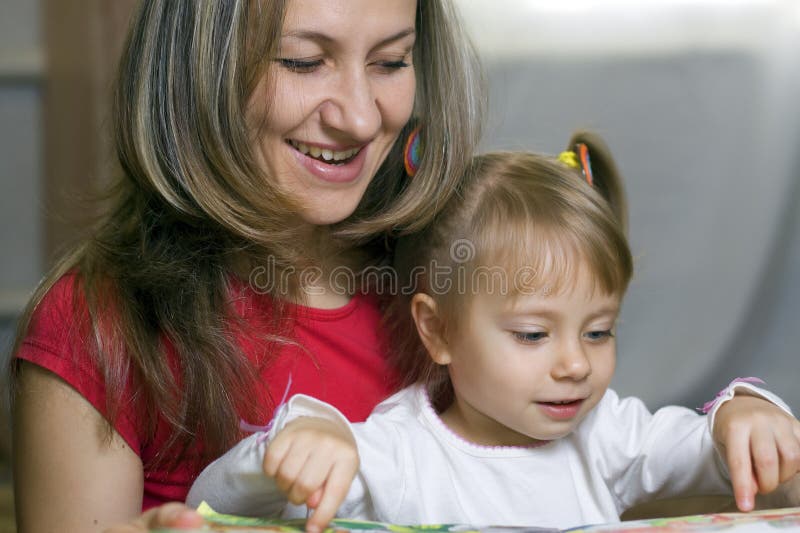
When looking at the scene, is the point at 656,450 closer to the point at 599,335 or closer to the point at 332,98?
the point at 599,335

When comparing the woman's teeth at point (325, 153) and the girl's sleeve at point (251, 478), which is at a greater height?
the woman's teeth at point (325, 153)

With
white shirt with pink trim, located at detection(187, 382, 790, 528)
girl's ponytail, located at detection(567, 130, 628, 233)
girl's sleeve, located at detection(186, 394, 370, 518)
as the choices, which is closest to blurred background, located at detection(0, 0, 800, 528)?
girl's ponytail, located at detection(567, 130, 628, 233)

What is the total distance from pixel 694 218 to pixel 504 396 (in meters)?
1.46

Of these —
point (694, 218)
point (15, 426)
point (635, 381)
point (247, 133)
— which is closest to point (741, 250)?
point (694, 218)

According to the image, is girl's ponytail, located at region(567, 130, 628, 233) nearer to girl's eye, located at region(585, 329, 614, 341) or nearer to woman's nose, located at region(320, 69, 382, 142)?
girl's eye, located at region(585, 329, 614, 341)

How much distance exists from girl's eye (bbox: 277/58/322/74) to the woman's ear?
29cm

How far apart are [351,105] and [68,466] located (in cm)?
51

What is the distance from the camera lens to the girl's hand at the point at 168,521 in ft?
2.55

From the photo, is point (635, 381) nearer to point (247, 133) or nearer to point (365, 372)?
point (365, 372)

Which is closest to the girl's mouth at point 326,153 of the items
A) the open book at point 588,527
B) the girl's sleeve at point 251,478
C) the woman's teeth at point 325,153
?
the woman's teeth at point 325,153

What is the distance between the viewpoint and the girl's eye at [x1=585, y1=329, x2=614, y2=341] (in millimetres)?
1092

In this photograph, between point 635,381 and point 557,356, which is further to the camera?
point 635,381

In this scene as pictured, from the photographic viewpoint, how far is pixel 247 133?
3.76 ft

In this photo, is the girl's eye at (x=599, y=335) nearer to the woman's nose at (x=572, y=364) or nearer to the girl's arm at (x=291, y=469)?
the woman's nose at (x=572, y=364)
